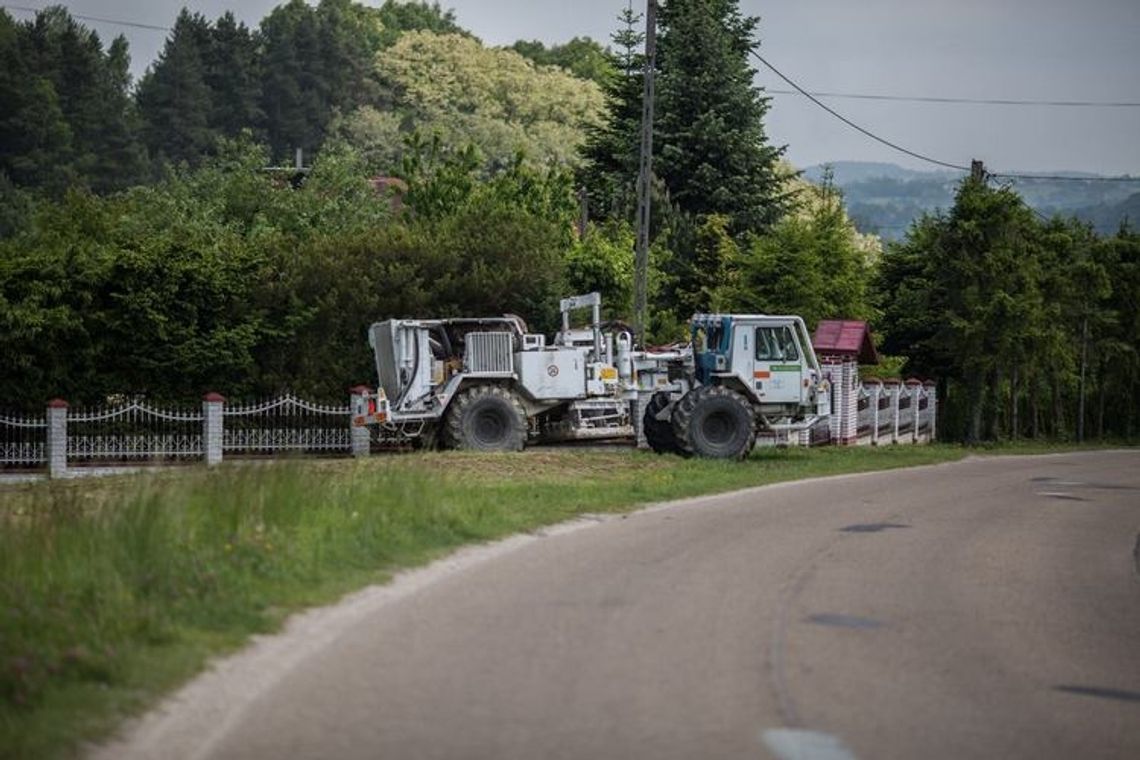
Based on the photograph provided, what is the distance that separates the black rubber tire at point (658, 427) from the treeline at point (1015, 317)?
15.2 metres

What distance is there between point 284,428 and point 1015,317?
2154 cm

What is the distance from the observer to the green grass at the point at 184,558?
9.80m

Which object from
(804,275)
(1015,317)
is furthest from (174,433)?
(1015,317)

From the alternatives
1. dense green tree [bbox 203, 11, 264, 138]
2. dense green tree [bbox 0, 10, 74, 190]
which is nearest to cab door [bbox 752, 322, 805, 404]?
dense green tree [bbox 0, 10, 74, 190]

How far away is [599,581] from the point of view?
15.4 meters

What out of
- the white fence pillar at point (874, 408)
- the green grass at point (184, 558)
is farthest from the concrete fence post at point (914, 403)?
the green grass at point (184, 558)

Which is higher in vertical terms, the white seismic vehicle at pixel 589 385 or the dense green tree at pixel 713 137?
the dense green tree at pixel 713 137

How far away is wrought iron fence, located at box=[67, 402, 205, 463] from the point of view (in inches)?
1410

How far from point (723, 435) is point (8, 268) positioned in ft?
52.2

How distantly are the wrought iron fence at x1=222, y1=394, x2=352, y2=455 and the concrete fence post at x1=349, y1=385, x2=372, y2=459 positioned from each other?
1.69 ft

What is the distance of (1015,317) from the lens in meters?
48.7

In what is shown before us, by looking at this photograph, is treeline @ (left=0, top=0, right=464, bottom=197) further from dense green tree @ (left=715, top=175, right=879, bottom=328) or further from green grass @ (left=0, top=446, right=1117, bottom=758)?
green grass @ (left=0, top=446, right=1117, bottom=758)

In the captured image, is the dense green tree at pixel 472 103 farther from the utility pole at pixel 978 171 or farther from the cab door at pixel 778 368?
the cab door at pixel 778 368

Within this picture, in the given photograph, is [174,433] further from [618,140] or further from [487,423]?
[618,140]
